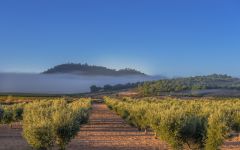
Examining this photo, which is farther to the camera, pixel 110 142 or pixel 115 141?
pixel 115 141

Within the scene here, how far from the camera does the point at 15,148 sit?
33.7 m

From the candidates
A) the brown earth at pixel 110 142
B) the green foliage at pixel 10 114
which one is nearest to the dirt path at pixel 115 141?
the brown earth at pixel 110 142

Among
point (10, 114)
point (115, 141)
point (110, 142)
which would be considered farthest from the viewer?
point (10, 114)

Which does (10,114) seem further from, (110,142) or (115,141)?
(110,142)

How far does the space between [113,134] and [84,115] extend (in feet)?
11.9

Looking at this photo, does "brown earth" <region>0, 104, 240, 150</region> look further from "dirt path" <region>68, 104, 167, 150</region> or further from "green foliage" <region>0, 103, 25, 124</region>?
"green foliage" <region>0, 103, 25, 124</region>

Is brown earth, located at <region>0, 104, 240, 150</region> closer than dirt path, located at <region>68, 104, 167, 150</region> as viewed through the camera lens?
Yes

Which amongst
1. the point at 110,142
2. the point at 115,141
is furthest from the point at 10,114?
the point at 110,142

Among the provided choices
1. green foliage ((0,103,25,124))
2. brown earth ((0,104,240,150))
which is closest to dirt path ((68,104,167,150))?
brown earth ((0,104,240,150))

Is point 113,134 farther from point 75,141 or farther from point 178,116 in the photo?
point 178,116

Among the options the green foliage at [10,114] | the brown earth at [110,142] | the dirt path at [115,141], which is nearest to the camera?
the brown earth at [110,142]

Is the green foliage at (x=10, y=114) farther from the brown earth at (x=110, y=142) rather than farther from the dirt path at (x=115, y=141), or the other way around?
the dirt path at (x=115, y=141)

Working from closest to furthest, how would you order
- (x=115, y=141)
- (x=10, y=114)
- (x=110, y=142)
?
(x=110, y=142)
(x=115, y=141)
(x=10, y=114)

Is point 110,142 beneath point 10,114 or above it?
beneath
